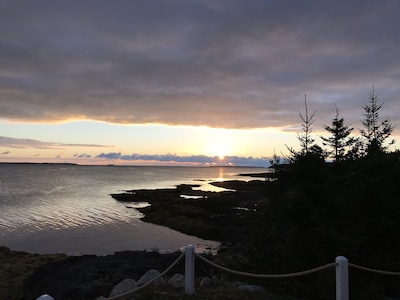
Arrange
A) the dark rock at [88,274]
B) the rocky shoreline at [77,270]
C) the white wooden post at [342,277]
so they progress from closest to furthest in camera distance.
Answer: the white wooden post at [342,277]
the dark rock at [88,274]
the rocky shoreline at [77,270]

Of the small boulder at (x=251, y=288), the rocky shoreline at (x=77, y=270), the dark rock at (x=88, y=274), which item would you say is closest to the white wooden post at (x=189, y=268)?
the small boulder at (x=251, y=288)

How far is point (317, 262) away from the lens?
817cm

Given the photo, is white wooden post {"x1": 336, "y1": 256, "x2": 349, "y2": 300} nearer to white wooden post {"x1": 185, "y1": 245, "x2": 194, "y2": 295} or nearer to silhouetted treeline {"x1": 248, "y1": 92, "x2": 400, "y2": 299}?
silhouetted treeline {"x1": 248, "y1": 92, "x2": 400, "y2": 299}

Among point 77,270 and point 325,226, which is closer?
point 325,226

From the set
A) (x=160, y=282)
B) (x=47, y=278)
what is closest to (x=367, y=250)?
(x=160, y=282)

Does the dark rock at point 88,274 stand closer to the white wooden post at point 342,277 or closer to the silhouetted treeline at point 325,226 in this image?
the silhouetted treeline at point 325,226

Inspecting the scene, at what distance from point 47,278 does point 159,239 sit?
1272 cm

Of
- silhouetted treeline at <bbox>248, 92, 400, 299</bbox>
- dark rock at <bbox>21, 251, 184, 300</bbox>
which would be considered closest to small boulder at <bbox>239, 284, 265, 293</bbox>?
silhouetted treeline at <bbox>248, 92, 400, 299</bbox>

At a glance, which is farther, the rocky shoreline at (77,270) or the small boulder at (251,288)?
the rocky shoreline at (77,270)

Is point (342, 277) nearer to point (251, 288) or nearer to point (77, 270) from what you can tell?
point (251, 288)

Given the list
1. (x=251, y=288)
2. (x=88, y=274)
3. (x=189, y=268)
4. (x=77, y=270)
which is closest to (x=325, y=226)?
(x=251, y=288)

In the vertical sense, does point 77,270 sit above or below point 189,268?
below

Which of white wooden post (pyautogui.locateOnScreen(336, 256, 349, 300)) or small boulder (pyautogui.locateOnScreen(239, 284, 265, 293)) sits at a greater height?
white wooden post (pyautogui.locateOnScreen(336, 256, 349, 300))

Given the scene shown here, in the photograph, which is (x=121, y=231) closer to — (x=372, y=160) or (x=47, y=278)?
(x=47, y=278)
